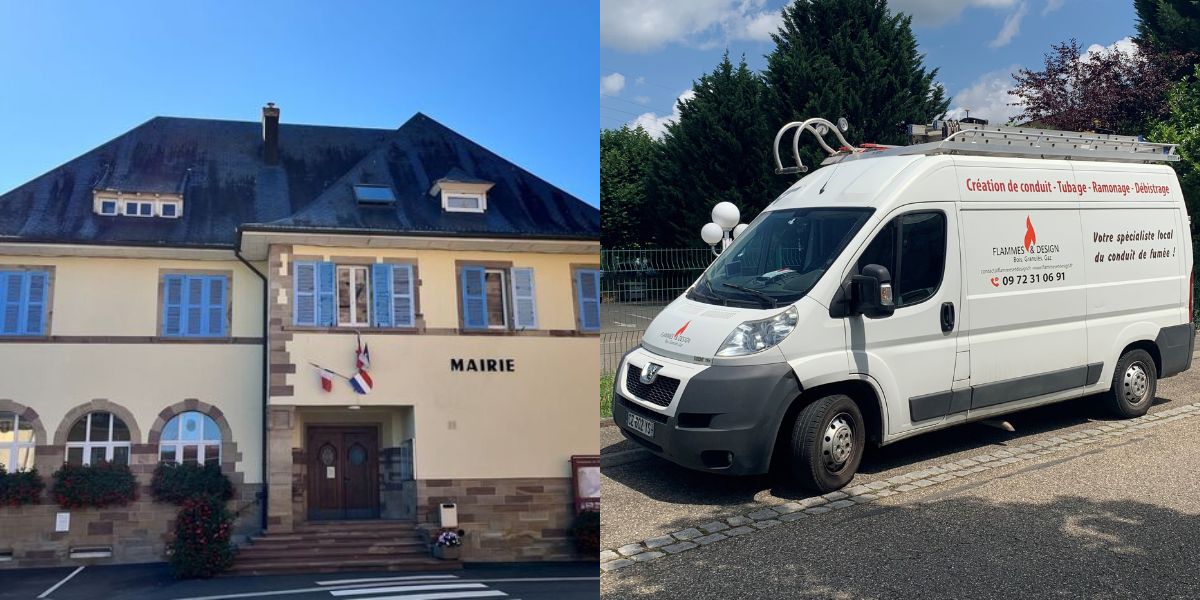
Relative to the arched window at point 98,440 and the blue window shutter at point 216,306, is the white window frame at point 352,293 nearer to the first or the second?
the blue window shutter at point 216,306

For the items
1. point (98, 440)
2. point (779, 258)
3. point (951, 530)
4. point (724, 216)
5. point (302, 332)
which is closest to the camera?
point (98, 440)

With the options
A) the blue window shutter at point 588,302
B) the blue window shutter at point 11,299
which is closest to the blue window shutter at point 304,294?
the blue window shutter at point 11,299

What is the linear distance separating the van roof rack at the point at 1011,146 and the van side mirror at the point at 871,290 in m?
0.91

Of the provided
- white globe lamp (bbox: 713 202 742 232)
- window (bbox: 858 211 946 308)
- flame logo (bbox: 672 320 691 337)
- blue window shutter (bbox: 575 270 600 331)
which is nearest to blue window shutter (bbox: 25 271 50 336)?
blue window shutter (bbox: 575 270 600 331)

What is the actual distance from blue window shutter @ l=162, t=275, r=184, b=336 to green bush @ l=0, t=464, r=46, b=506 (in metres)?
0.45

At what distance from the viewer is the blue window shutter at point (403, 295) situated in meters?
2.50

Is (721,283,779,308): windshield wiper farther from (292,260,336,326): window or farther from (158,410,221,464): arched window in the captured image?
(158,410,221,464): arched window

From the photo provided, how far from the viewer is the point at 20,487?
2.25 m

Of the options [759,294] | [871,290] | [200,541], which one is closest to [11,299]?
[200,541]

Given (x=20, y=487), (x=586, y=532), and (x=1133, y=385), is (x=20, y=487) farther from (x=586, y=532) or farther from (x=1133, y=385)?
(x=1133, y=385)

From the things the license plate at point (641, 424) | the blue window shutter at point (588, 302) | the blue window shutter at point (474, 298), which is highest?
the blue window shutter at point (474, 298)

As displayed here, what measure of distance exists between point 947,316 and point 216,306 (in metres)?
3.70

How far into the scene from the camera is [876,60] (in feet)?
59.9

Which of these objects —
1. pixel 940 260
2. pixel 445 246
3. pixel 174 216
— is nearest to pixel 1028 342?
pixel 940 260
